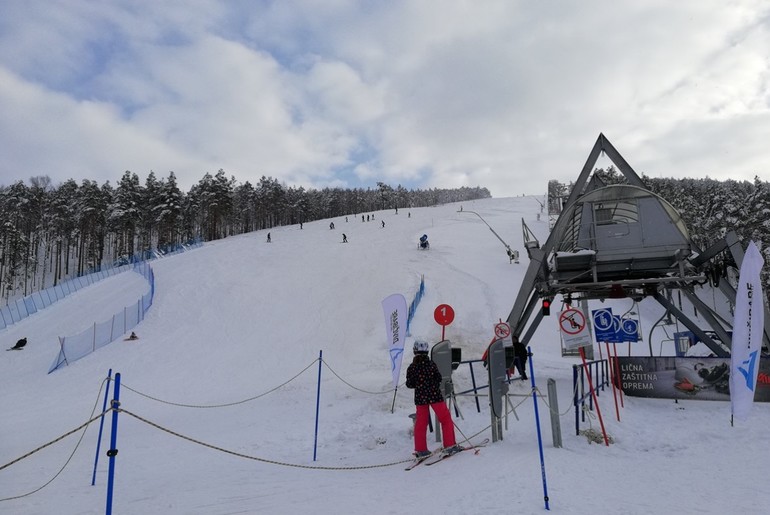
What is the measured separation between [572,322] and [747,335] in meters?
3.57

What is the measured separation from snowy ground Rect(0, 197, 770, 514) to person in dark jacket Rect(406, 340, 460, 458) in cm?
42

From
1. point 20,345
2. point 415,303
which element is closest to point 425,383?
point 415,303

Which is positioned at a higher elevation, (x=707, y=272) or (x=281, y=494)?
(x=707, y=272)

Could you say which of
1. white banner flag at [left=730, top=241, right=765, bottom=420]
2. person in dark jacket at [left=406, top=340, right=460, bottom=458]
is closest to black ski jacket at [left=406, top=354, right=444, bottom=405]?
person in dark jacket at [left=406, top=340, right=460, bottom=458]

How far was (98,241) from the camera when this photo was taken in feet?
254

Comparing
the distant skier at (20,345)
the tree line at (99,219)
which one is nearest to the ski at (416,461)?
the distant skier at (20,345)

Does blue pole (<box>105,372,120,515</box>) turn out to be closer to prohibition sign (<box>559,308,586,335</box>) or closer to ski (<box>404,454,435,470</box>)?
ski (<box>404,454,435,470</box>)

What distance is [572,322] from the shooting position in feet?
Answer: 31.2

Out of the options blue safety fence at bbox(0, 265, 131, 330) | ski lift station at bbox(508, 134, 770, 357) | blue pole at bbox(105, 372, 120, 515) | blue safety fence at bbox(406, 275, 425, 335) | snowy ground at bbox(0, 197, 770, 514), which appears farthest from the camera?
blue safety fence at bbox(0, 265, 131, 330)

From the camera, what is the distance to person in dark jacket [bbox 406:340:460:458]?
761 centimetres

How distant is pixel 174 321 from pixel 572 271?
23.8 m

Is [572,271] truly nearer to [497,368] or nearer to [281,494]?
[497,368]

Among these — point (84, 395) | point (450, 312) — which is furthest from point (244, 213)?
point (450, 312)

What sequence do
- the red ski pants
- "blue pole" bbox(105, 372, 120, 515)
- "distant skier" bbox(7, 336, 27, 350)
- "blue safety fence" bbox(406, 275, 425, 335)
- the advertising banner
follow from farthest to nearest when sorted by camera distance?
"distant skier" bbox(7, 336, 27, 350), "blue safety fence" bbox(406, 275, 425, 335), the advertising banner, the red ski pants, "blue pole" bbox(105, 372, 120, 515)
